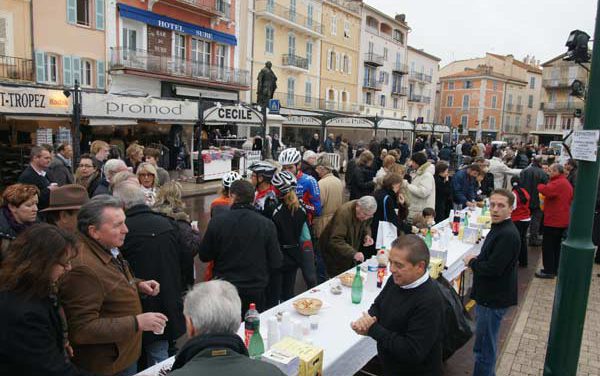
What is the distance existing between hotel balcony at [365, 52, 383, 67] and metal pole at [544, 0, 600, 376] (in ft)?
125

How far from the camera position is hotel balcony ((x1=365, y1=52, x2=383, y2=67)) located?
3956cm

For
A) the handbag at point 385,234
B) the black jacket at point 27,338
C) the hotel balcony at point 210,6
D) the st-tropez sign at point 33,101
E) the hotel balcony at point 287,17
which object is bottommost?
the handbag at point 385,234

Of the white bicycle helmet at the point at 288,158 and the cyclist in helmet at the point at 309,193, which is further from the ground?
the white bicycle helmet at the point at 288,158

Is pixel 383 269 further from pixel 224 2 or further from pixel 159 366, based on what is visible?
pixel 224 2

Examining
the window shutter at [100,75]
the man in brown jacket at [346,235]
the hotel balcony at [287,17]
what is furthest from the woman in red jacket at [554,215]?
the hotel balcony at [287,17]

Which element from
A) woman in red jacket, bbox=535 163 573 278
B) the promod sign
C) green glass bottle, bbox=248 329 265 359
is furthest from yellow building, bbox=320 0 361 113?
green glass bottle, bbox=248 329 265 359

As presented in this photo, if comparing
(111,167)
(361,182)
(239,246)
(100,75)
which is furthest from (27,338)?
(100,75)

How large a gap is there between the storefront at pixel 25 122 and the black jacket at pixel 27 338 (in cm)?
882

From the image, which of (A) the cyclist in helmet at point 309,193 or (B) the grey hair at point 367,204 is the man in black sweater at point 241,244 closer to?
(B) the grey hair at point 367,204

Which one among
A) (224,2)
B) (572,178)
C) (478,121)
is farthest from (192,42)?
(478,121)

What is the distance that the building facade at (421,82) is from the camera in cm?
4841

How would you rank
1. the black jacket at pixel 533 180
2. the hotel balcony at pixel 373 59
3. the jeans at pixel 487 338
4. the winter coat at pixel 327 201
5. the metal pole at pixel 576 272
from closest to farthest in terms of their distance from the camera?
the metal pole at pixel 576 272 → the jeans at pixel 487 338 → the winter coat at pixel 327 201 → the black jacket at pixel 533 180 → the hotel balcony at pixel 373 59

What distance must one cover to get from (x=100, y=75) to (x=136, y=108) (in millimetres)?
9921

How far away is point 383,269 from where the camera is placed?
4.59m
